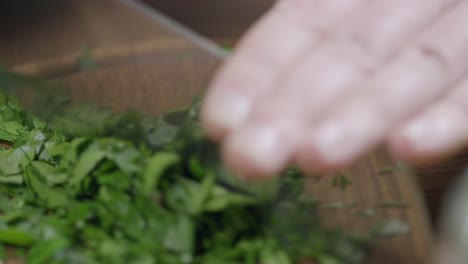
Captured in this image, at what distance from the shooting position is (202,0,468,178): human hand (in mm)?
774

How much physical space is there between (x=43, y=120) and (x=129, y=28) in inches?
16.4

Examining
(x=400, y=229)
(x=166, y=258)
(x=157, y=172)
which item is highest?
(x=400, y=229)

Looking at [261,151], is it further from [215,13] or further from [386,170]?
[215,13]

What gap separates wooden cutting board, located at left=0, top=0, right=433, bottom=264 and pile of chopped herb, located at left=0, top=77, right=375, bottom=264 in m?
0.04

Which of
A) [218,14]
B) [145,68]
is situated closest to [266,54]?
[145,68]

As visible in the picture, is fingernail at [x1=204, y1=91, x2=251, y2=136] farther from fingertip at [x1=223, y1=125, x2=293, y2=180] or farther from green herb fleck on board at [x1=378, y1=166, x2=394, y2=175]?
green herb fleck on board at [x1=378, y1=166, x2=394, y2=175]

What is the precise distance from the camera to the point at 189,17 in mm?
1687

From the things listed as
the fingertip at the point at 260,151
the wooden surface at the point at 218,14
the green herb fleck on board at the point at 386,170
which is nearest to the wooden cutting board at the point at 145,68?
the green herb fleck on board at the point at 386,170

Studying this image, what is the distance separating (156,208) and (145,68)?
28cm

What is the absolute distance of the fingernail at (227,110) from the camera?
2.73 feet

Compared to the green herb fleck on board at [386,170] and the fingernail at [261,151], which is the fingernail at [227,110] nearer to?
the fingernail at [261,151]

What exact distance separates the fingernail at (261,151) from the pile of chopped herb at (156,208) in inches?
6.7

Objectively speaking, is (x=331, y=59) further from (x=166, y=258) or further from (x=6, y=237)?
(x=6, y=237)

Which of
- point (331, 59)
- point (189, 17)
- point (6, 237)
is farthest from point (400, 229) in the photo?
point (189, 17)
